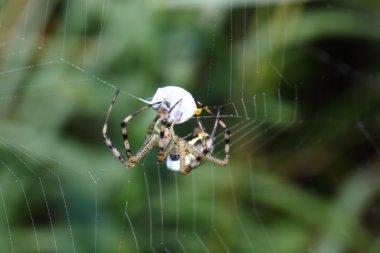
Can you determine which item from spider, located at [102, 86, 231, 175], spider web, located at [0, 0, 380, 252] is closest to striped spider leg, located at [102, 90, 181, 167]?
spider, located at [102, 86, 231, 175]

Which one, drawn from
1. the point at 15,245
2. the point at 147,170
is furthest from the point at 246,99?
the point at 15,245

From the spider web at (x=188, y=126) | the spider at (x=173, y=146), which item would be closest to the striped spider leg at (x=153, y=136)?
the spider at (x=173, y=146)

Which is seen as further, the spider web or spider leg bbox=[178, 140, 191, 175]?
the spider web

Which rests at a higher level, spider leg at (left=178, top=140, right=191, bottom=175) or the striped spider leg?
the striped spider leg

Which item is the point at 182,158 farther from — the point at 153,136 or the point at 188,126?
the point at 188,126

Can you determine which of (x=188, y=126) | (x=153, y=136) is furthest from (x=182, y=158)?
(x=188, y=126)

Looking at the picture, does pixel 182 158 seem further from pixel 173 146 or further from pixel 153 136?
pixel 153 136

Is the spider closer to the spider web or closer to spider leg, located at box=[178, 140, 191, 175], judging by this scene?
spider leg, located at box=[178, 140, 191, 175]

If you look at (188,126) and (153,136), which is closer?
(153,136)

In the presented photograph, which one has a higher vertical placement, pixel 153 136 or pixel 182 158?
pixel 153 136

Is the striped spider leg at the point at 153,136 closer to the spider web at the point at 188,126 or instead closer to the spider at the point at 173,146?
the spider at the point at 173,146
